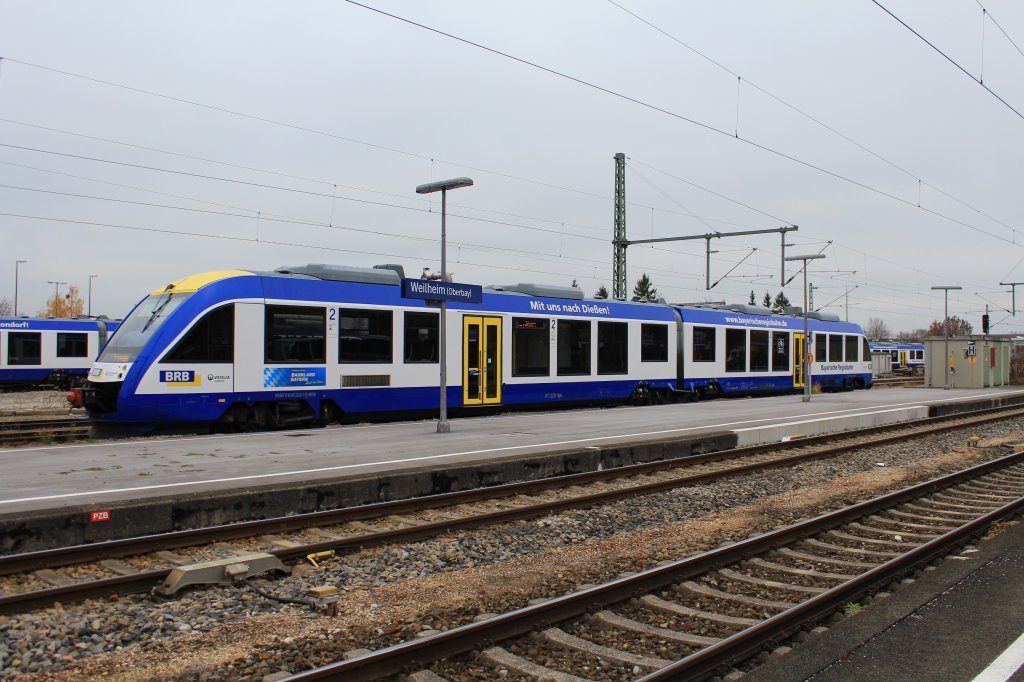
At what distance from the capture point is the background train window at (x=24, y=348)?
110 ft

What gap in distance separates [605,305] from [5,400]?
898 inches

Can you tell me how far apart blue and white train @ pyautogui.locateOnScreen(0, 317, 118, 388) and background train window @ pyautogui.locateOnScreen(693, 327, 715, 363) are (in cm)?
2407

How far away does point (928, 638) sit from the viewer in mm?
5188

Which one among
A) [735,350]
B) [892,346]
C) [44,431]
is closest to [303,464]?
[44,431]

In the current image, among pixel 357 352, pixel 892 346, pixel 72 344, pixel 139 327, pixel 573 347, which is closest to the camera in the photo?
pixel 139 327

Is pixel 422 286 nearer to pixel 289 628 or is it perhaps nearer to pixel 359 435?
pixel 359 435

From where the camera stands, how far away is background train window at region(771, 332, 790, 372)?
1163 inches

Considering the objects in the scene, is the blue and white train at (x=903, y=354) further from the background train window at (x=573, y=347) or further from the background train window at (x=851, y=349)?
the background train window at (x=573, y=347)

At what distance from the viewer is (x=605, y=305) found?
892 inches

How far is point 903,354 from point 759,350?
5399cm

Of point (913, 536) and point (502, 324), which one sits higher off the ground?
point (502, 324)

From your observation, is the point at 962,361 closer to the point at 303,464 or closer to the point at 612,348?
Result: the point at 612,348

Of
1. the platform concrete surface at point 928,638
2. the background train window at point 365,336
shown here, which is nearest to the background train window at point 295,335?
the background train window at point 365,336

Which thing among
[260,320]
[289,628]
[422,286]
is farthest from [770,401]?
[289,628]
